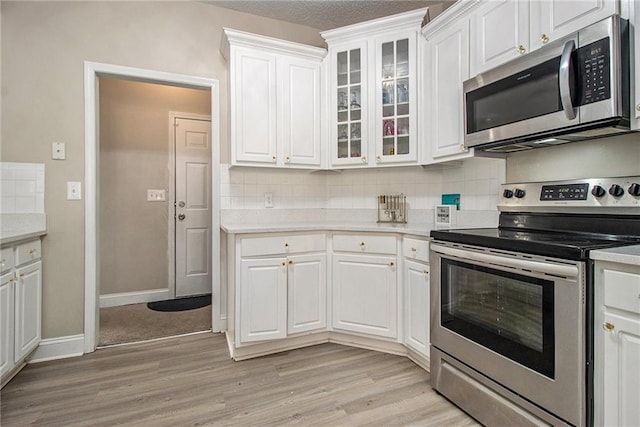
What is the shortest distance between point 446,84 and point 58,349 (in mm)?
3224

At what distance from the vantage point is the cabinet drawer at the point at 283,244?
7.47 feet

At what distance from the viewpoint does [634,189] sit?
1.48m

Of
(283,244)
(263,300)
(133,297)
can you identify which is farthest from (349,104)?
(133,297)

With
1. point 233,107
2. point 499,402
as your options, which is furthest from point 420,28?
point 499,402

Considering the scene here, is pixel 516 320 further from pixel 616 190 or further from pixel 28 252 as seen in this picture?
pixel 28 252

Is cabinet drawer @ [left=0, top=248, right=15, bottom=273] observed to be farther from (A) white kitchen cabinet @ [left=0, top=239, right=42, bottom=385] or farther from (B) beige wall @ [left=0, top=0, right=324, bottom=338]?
(B) beige wall @ [left=0, top=0, right=324, bottom=338]

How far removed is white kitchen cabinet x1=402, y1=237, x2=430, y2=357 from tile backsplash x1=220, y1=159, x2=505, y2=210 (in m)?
0.61

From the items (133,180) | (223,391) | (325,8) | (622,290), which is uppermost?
(325,8)

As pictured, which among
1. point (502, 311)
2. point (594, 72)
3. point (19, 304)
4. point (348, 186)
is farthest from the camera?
point (348, 186)

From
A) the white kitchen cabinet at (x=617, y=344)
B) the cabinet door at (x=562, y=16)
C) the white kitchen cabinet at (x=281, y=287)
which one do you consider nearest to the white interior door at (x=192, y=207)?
the white kitchen cabinet at (x=281, y=287)

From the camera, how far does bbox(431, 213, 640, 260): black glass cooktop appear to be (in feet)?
4.27

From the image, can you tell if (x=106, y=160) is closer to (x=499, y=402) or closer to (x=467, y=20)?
(x=467, y=20)

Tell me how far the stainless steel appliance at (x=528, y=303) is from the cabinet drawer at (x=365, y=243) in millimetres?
415

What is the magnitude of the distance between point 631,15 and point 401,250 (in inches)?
61.7
